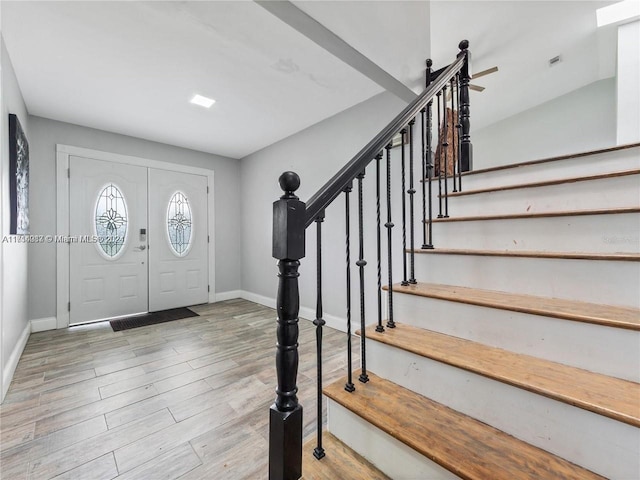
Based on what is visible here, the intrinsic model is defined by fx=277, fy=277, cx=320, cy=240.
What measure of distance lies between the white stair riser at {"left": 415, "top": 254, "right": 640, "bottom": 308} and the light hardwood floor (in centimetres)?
120

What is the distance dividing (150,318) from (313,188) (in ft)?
9.50

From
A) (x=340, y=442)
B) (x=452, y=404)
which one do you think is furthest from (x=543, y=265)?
(x=340, y=442)

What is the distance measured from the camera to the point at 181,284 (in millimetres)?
4477

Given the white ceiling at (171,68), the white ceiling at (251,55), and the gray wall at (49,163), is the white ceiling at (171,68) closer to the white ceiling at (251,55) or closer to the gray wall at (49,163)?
the white ceiling at (251,55)

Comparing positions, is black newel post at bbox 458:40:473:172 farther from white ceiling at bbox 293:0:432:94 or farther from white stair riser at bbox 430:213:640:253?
white stair riser at bbox 430:213:640:253

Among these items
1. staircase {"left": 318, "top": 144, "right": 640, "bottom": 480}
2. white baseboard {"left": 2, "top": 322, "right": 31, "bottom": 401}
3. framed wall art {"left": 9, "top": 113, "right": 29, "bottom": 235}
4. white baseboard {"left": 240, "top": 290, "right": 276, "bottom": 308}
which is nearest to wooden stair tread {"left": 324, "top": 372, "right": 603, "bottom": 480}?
staircase {"left": 318, "top": 144, "right": 640, "bottom": 480}

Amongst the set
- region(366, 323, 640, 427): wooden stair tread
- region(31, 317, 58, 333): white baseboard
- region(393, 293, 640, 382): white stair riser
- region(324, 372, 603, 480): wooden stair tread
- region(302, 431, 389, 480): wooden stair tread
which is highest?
region(393, 293, 640, 382): white stair riser

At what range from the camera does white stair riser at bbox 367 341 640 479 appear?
2.38ft

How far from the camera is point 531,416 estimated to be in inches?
33.5

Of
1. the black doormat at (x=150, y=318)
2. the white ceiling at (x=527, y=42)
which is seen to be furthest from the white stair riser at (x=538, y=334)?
the black doormat at (x=150, y=318)

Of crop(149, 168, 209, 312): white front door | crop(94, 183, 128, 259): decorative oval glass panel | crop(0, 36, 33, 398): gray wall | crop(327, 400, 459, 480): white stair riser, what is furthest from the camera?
crop(149, 168, 209, 312): white front door

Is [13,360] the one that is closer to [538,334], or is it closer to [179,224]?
[179,224]

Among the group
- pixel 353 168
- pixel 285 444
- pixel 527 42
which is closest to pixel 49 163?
pixel 353 168

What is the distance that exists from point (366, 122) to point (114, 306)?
13.6ft
